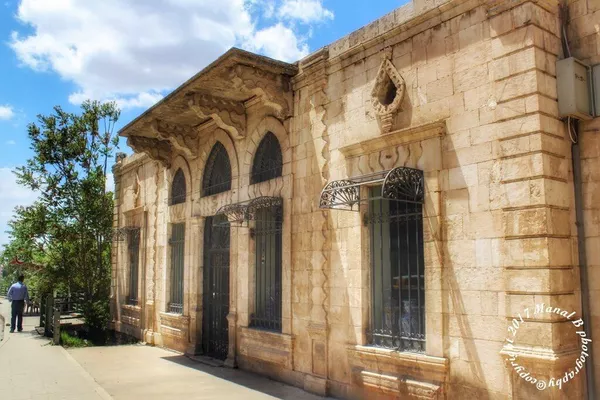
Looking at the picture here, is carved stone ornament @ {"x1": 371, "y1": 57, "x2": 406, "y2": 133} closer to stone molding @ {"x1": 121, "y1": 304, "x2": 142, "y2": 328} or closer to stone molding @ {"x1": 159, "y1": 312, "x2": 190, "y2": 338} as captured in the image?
stone molding @ {"x1": 159, "y1": 312, "x2": 190, "y2": 338}

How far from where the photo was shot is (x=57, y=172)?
50.4ft

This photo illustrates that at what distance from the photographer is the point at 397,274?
6.52 metres

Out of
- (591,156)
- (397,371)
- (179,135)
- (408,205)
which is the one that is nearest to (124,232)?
(179,135)

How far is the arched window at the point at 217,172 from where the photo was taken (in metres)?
10.5

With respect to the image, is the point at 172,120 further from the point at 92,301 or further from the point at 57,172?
the point at 92,301

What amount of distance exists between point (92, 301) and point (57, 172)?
13.2 feet

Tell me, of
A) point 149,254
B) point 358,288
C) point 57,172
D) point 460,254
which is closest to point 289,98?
point 358,288

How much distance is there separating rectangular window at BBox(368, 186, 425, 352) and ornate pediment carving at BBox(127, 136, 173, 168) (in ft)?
23.0

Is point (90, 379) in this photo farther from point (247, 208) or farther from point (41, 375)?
point (247, 208)

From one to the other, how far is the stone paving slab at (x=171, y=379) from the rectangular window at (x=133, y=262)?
3.35 meters

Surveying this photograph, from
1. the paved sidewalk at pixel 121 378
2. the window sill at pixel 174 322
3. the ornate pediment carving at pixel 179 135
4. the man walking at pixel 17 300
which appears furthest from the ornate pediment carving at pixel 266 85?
the man walking at pixel 17 300

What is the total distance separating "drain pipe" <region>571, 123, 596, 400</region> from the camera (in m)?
4.89

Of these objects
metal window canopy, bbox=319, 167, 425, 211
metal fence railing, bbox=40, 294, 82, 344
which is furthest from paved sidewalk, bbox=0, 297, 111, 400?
metal window canopy, bbox=319, 167, 425, 211

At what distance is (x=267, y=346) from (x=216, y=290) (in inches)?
100
